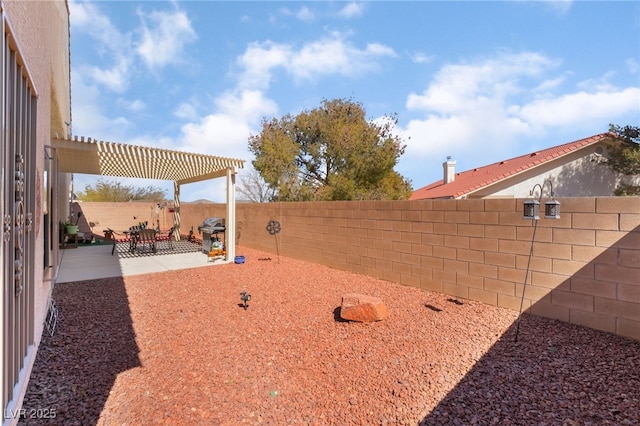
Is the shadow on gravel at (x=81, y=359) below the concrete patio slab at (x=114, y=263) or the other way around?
below

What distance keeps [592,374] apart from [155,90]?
13808mm

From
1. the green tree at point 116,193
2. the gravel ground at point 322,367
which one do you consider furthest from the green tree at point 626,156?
the green tree at point 116,193

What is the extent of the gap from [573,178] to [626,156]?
1.87 meters

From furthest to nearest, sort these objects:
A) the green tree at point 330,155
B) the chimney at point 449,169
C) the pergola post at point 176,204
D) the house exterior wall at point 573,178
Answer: the chimney at point 449,169 → the pergola post at point 176,204 → the green tree at point 330,155 → the house exterior wall at point 573,178

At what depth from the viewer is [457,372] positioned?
3107 millimetres

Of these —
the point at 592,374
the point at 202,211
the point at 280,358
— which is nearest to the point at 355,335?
the point at 280,358

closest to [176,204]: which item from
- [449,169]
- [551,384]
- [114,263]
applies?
[114,263]

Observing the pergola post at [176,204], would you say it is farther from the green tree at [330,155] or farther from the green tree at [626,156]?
the green tree at [626,156]

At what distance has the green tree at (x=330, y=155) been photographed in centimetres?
1436

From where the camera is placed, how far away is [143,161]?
984 cm

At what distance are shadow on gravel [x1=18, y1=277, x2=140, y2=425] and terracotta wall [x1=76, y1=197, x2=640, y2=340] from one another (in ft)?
15.6

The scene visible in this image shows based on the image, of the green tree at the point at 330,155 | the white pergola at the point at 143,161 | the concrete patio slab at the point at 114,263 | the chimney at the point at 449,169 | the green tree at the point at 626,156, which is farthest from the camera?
the chimney at the point at 449,169

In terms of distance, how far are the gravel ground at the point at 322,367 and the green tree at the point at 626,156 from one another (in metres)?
12.8

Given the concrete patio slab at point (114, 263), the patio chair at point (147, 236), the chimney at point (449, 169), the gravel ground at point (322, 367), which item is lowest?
the gravel ground at point (322, 367)
